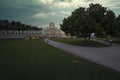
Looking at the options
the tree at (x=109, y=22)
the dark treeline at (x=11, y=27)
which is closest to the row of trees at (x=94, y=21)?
the tree at (x=109, y=22)

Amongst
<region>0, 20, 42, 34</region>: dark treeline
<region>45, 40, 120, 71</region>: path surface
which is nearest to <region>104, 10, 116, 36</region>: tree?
<region>45, 40, 120, 71</region>: path surface

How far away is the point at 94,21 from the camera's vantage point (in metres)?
35.7

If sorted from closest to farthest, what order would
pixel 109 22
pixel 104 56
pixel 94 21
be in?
pixel 104 56 → pixel 94 21 → pixel 109 22

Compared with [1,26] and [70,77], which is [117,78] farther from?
[1,26]

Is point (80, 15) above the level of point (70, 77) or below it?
above

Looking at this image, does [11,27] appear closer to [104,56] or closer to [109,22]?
[109,22]

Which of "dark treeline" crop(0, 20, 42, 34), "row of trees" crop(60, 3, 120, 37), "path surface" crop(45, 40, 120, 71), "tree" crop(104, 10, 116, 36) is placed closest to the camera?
"path surface" crop(45, 40, 120, 71)

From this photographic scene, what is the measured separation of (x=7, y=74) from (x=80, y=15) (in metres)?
30.5

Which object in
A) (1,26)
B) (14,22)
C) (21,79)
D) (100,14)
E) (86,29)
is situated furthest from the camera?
(14,22)

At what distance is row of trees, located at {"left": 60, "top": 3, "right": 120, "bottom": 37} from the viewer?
115 ft

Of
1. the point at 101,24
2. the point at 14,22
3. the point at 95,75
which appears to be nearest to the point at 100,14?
the point at 101,24

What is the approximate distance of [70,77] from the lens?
30.3ft

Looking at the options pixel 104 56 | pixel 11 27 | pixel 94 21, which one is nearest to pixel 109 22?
pixel 94 21

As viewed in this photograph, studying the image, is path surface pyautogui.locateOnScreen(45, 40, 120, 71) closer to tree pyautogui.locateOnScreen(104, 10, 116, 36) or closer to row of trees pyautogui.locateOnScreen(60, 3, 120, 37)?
row of trees pyautogui.locateOnScreen(60, 3, 120, 37)
